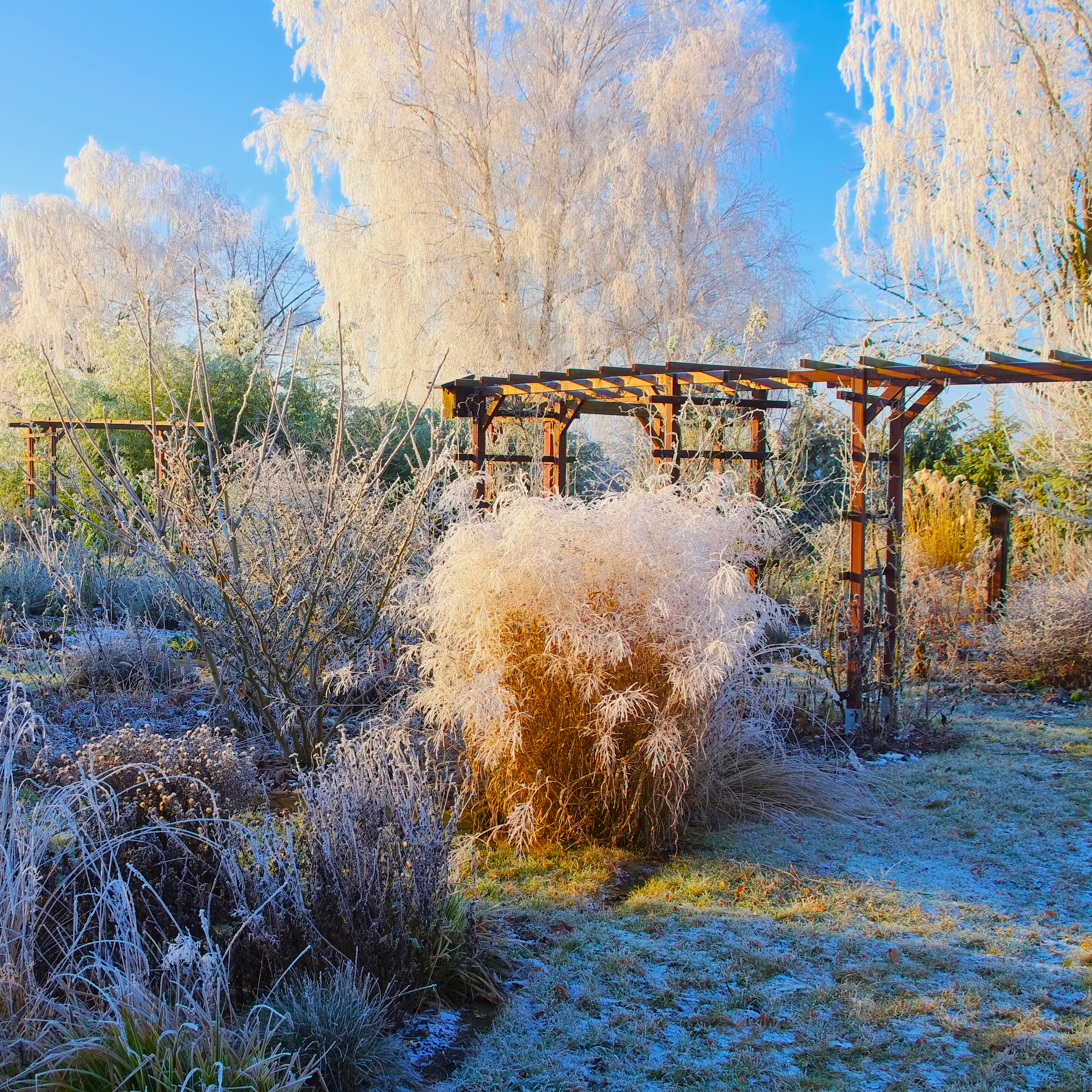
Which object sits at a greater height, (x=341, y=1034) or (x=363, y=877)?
(x=363, y=877)

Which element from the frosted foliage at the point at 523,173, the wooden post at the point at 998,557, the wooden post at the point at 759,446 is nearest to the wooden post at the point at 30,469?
the frosted foliage at the point at 523,173

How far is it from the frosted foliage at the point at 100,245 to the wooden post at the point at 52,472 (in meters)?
8.35

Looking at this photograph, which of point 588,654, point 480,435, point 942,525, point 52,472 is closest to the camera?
point 588,654

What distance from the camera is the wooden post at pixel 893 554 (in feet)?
18.4

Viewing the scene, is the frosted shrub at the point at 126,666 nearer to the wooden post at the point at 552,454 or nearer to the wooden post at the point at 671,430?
the wooden post at the point at 552,454

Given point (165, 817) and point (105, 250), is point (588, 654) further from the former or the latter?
point (105, 250)

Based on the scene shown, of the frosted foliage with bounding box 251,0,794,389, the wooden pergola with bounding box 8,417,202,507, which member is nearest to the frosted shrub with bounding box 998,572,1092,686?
the frosted foliage with bounding box 251,0,794,389

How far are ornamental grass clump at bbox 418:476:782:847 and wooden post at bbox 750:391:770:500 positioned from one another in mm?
2849

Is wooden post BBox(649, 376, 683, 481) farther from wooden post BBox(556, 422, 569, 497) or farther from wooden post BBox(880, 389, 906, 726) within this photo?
wooden post BBox(880, 389, 906, 726)

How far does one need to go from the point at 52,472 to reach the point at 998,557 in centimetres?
995

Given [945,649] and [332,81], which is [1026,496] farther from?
[332,81]

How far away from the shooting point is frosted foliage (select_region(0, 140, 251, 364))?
2098 centimetres

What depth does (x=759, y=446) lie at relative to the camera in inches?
259

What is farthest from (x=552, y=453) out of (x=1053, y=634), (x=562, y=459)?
(x=1053, y=634)
